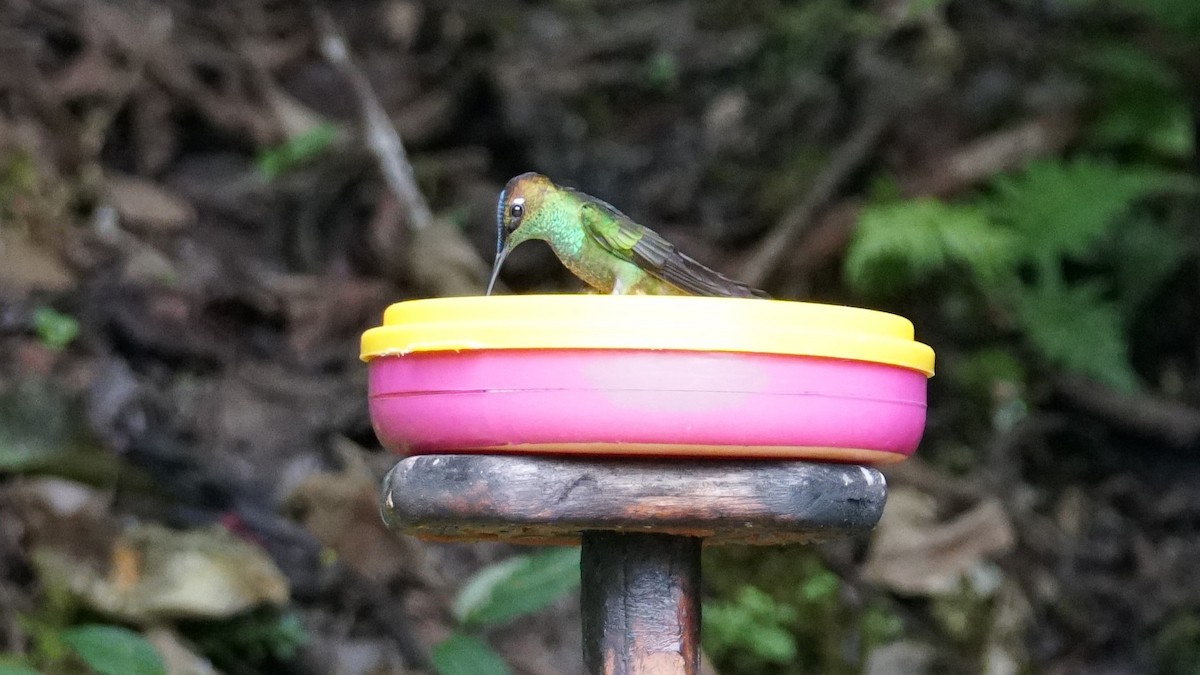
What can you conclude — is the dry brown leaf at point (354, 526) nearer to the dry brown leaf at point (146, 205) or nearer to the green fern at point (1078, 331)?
the dry brown leaf at point (146, 205)

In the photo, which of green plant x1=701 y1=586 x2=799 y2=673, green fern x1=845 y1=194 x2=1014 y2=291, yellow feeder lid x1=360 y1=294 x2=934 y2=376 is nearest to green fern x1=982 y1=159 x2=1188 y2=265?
green fern x1=845 y1=194 x2=1014 y2=291

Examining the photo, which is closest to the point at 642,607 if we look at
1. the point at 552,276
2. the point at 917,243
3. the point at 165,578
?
the point at 165,578

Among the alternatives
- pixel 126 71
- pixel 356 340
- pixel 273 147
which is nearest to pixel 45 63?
pixel 126 71

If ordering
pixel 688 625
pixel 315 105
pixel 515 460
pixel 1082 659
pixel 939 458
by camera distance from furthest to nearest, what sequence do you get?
pixel 315 105 < pixel 939 458 < pixel 1082 659 < pixel 688 625 < pixel 515 460

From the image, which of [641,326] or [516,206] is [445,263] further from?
[641,326]

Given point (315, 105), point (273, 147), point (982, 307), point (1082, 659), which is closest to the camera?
point (1082, 659)

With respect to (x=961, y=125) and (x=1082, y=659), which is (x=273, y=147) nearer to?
(x=961, y=125)

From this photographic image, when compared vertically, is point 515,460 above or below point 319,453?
above
